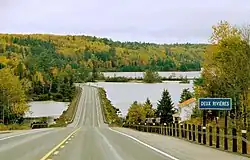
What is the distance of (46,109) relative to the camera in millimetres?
157750

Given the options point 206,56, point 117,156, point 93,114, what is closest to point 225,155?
point 117,156

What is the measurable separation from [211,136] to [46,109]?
447ft

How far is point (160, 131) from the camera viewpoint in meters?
47.7

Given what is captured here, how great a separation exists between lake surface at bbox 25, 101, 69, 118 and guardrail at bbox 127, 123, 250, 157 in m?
99.6

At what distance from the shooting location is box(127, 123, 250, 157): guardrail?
817 inches

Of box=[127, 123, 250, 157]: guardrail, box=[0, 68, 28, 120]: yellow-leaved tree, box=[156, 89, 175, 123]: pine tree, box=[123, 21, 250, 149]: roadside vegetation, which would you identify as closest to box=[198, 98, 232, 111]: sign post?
box=[127, 123, 250, 157]: guardrail

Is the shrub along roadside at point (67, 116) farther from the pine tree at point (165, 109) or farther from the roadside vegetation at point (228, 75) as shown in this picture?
the roadside vegetation at point (228, 75)

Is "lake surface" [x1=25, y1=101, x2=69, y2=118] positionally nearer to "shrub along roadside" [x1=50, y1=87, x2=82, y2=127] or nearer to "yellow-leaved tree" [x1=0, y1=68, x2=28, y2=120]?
"shrub along roadside" [x1=50, y1=87, x2=82, y2=127]

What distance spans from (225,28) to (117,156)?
178 ft

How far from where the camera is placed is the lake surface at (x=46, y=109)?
14500 cm

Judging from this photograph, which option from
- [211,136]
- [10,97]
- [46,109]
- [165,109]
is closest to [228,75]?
[211,136]

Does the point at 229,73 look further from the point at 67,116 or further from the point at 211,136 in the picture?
Result: the point at 67,116

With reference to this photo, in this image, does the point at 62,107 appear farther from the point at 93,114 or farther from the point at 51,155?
the point at 51,155

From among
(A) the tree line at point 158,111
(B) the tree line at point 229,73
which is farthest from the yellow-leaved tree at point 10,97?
(B) the tree line at point 229,73
